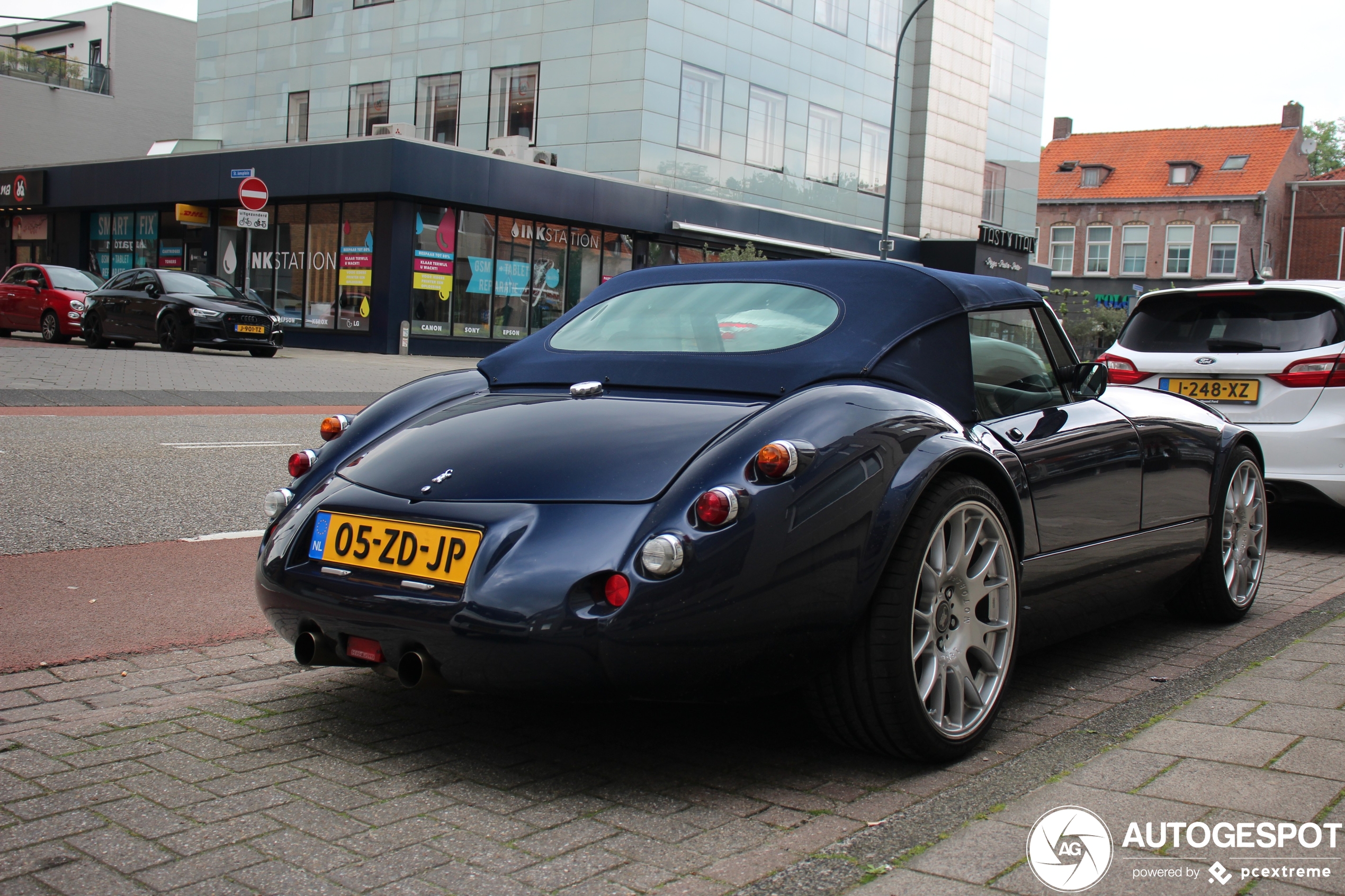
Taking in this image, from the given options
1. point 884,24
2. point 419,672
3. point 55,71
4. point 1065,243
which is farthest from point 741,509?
point 1065,243

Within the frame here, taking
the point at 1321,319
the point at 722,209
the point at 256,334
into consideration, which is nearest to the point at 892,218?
the point at 722,209

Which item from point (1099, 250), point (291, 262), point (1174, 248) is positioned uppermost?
point (1174, 248)

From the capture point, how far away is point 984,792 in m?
2.85

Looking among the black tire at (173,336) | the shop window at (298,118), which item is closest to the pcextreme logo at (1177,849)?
the black tire at (173,336)

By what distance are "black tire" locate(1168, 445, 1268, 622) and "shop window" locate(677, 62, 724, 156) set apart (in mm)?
27120

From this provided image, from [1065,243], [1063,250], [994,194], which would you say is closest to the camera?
[994,194]

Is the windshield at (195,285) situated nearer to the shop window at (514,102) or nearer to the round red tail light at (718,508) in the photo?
the shop window at (514,102)

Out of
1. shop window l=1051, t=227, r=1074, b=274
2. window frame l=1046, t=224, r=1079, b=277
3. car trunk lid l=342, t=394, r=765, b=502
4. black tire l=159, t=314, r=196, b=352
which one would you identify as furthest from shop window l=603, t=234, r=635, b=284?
shop window l=1051, t=227, r=1074, b=274

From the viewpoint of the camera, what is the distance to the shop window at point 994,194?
1738 inches

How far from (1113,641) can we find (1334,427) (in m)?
2.79

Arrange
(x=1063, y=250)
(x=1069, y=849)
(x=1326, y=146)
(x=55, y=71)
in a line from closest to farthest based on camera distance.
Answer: (x=1069, y=849)
(x=55, y=71)
(x=1063, y=250)
(x=1326, y=146)

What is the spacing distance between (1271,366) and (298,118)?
35.0 meters

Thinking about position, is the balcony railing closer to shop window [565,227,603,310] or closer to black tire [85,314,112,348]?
shop window [565,227,603,310]

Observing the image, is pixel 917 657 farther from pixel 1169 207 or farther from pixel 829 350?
pixel 1169 207
